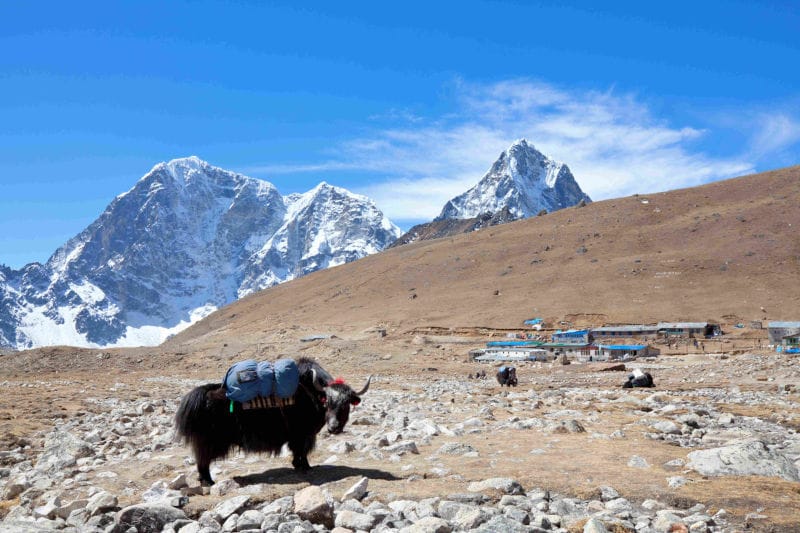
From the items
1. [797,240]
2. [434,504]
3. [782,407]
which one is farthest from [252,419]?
[797,240]

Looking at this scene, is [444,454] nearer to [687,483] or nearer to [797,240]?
[687,483]

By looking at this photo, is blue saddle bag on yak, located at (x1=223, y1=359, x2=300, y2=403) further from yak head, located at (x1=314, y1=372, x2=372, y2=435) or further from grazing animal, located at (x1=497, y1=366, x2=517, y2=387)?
grazing animal, located at (x1=497, y1=366, x2=517, y2=387)

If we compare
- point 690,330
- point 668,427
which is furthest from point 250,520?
point 690,330

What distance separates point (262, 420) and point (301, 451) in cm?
64

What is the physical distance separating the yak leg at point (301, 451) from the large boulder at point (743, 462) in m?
4.57

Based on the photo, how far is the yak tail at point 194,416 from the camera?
329 inches

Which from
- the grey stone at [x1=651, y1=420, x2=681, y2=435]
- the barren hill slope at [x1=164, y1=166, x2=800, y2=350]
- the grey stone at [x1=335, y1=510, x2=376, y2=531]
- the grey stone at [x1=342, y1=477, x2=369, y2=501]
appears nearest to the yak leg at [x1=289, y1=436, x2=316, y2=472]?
the grey stone at [x1=342, y1=477, x2=369, y2=501]

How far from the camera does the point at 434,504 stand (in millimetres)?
6215

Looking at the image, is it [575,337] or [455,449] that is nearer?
[455,449]

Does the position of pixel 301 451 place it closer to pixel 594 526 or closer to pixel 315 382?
pixel 315 382

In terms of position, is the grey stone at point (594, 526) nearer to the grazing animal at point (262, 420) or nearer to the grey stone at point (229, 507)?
the grey stone at point (229, 507)

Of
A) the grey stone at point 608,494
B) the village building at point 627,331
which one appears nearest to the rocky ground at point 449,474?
the grey stone at point 608,494

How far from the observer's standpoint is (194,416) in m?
8.45

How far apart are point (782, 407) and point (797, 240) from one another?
231ft
